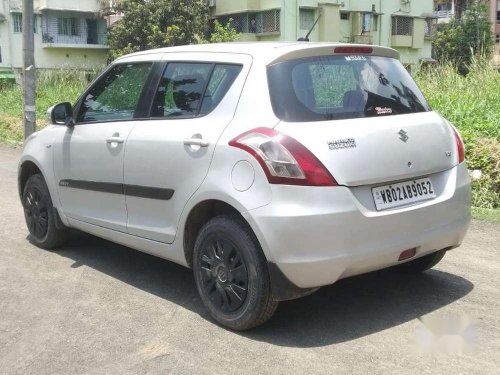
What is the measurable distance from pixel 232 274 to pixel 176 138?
0.98 m

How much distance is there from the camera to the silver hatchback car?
358 centimetres

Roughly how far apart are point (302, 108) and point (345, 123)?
0.27 metres

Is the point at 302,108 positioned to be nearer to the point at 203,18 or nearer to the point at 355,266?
the point at 355,266

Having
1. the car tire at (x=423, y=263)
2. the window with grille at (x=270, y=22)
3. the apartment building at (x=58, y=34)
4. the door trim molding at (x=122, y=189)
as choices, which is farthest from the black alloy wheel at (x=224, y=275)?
the apartment building at (x=58, y=34)

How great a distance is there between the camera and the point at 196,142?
4043 mm

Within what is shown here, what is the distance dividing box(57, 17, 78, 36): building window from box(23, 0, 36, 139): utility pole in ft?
107

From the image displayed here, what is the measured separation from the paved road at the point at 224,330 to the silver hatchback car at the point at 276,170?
269mm

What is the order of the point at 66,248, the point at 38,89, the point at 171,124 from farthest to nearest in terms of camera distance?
the point at 38,89, the point at 66,248, the point at 171,124

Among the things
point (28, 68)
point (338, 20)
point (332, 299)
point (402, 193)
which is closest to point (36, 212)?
point (332, 299)

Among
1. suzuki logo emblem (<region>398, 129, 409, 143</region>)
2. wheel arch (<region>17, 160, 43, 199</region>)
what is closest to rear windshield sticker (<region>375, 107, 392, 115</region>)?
suzuki logo emblem (<region>398, 129, 409, 143</region>)

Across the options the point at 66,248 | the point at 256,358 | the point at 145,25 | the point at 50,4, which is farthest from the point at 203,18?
the point at 256,358

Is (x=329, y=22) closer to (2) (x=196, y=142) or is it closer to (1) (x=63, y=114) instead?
(1) (x=63, y=114)

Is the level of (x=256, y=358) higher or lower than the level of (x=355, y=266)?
lower

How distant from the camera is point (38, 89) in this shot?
1969 centimetres
